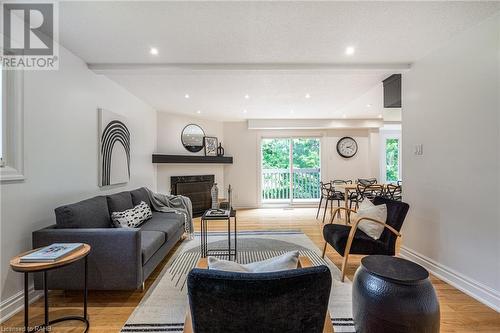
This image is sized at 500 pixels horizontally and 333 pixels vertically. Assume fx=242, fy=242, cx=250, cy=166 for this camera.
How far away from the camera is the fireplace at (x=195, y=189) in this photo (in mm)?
5320

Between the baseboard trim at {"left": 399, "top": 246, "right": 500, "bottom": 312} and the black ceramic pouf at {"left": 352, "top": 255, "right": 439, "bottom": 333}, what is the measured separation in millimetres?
1050

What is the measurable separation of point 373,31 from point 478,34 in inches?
34.7

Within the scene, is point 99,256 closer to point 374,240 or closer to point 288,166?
point 374,240

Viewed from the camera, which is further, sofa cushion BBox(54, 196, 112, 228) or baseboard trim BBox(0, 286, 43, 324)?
sofa cushion BBox(54, 196, 112, 228)

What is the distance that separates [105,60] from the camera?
2.79 metres

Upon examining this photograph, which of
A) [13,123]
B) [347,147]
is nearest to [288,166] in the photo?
[347,147]

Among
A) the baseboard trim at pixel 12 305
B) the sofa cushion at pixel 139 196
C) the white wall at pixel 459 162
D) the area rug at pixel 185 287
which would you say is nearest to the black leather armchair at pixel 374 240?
the area rug at pixel 185 287

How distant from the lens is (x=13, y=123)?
6.48 feet

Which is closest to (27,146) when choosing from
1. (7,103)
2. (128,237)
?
(7,103)

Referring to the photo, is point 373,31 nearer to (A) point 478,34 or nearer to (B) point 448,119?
(A) point 478,34

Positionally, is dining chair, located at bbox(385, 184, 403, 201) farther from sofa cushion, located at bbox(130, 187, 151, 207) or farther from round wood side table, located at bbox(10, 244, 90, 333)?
round wood side table, located at bbox(10, 244, 90, 333)

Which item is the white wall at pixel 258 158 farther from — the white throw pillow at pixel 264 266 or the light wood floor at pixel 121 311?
the white throw pillow at pixel 264 266
